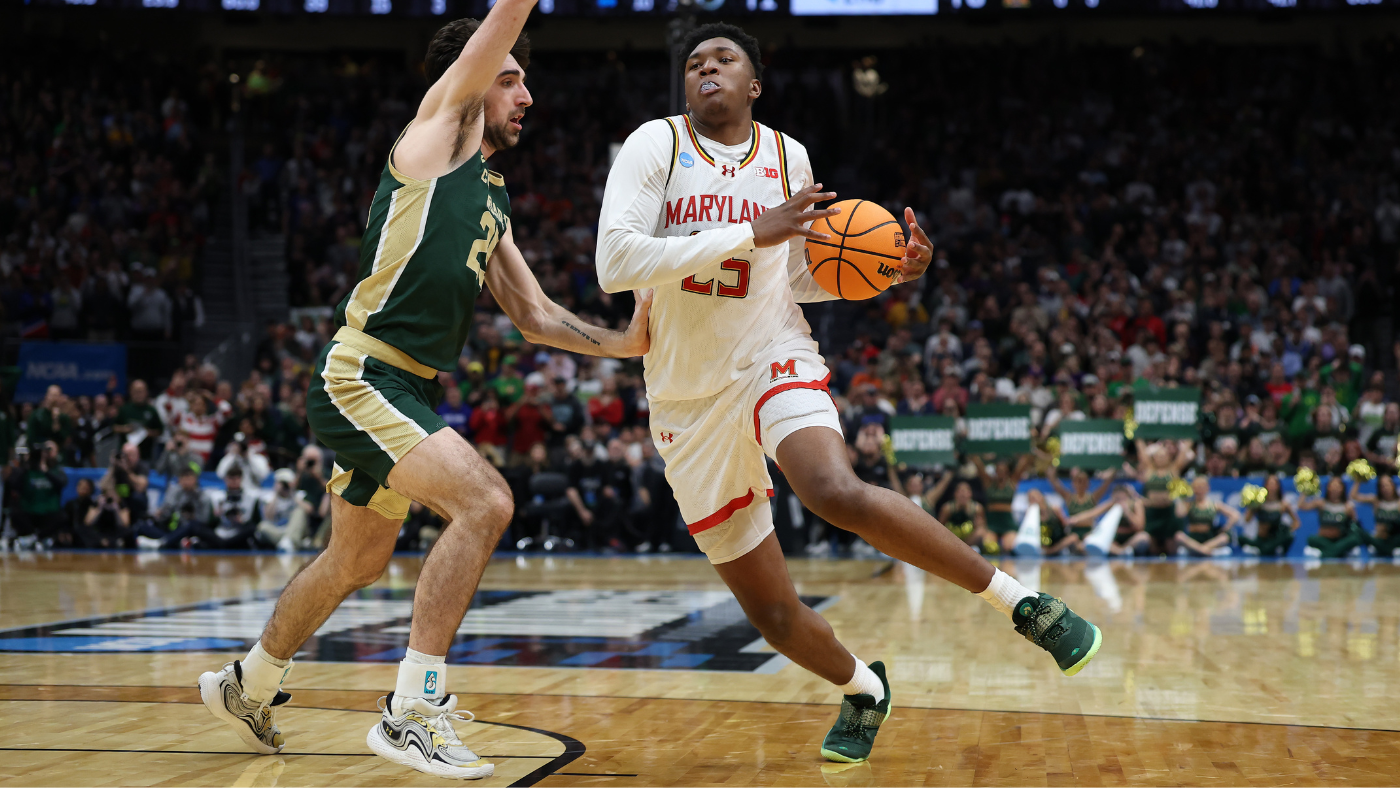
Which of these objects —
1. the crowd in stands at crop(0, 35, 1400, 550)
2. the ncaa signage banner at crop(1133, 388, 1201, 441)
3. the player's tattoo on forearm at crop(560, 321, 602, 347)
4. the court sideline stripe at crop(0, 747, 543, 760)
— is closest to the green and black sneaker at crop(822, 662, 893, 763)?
the court sideline stripe at crop(0, 747, 543, 760)

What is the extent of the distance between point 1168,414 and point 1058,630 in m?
11.6

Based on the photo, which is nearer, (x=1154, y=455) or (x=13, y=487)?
(x=1154, y=455)

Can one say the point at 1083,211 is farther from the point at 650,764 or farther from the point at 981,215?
the point at 650,764

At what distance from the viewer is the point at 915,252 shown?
14.5ft

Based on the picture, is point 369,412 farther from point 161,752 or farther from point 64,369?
point 64,369

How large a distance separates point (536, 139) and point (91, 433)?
10472 millimetres

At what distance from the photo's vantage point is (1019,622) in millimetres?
3973

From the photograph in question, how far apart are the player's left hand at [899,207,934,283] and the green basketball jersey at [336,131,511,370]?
147 centimetres

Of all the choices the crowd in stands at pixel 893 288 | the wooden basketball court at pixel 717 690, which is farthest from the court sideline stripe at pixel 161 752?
the crowd in stands at pixel 893 288

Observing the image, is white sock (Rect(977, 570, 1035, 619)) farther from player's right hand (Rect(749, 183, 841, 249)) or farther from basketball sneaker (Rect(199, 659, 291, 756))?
basketball sneaker (Rect(199, 659, 291, 756))

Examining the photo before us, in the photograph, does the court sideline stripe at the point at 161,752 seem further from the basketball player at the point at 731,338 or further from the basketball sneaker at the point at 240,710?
the basketball player at the point at 731,338

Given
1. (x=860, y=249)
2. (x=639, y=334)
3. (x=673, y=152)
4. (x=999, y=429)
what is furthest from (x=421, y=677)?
(x=999, y=429)

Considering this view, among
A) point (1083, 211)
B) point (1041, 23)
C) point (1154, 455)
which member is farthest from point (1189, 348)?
point (1041, 23)

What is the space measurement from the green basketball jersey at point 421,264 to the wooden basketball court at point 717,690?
4.61 feet
